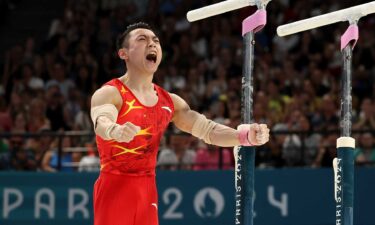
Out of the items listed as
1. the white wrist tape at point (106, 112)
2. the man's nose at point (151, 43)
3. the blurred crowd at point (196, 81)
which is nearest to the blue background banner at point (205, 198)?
the blurred crowd at point (196, 81)

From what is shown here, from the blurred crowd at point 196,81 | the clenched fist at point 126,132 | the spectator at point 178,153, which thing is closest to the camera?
the clenched fist at point 126,132

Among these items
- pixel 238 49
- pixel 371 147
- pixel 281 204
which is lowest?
pixel 281 204

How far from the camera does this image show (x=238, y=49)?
15.6 m

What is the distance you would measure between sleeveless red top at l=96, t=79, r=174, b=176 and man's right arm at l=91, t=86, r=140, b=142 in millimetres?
90

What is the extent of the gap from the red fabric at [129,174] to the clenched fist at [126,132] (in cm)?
64

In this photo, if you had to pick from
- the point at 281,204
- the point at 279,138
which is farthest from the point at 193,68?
the point at 281,204

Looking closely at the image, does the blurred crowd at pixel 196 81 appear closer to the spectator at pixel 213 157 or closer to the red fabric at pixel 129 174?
the spectator at pixel 213 157

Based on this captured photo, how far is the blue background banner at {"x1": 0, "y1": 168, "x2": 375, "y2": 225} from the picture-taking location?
12.1m

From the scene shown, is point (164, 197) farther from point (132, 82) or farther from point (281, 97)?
point (132, 82)

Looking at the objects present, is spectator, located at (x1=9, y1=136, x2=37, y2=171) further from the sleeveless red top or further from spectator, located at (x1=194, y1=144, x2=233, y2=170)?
the sleeveless red top

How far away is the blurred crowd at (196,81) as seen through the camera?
1274cm

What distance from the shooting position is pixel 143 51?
274 inches

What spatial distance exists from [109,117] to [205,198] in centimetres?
588

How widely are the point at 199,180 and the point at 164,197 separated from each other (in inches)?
20.0
